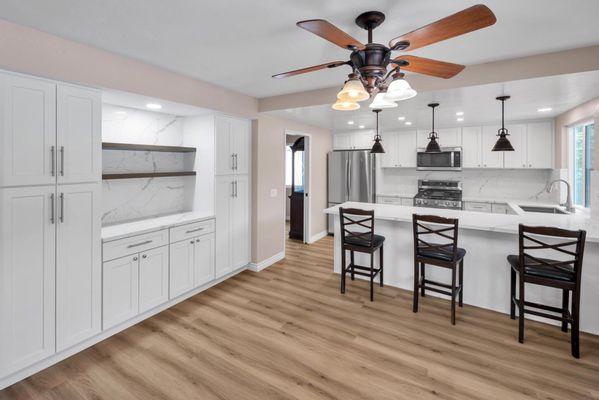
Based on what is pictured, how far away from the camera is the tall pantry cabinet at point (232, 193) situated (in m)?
3.87

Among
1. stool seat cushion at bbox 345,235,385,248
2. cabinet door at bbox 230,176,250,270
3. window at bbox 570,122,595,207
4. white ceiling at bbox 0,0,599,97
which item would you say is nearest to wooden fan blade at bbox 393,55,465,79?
white ceiling at bbox 0,0,599,97

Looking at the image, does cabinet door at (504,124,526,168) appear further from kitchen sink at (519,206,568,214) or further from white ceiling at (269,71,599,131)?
kitchen sink at (519,206,568,214)

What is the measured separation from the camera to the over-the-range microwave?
550cm

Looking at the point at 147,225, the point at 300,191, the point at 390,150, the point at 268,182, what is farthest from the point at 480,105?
the point at 147,225

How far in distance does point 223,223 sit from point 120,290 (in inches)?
57.1

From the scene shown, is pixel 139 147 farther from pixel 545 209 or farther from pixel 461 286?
pixel 545 209

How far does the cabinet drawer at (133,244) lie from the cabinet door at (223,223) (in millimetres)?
791

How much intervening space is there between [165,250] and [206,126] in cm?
162

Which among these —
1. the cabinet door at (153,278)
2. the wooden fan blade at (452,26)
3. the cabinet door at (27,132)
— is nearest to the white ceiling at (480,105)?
the wooden fan blade at (452,26)

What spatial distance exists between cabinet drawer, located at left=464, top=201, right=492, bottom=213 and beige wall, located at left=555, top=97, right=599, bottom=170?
1.14 meters

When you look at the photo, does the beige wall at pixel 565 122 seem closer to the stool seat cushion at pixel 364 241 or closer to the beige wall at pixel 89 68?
the stool seat cushion at pixel 364 241

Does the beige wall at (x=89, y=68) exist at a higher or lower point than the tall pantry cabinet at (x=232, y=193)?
higher

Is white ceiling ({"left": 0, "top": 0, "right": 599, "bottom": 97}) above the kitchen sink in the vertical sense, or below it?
above

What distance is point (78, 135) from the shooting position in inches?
95.8
